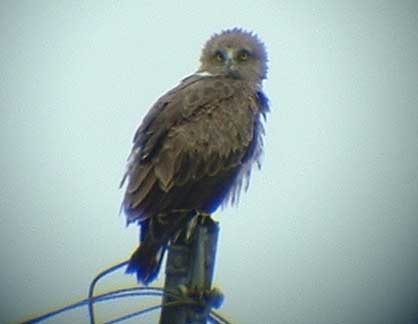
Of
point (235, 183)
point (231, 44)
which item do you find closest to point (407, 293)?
point (231, 44)

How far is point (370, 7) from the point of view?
9894 cm

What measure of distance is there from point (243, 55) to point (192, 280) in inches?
214

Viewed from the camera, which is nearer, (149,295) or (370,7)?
(149,295)

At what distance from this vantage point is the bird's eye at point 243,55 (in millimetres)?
10867

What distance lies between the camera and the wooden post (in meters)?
5.82

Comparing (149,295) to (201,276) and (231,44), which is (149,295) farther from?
(231,44)

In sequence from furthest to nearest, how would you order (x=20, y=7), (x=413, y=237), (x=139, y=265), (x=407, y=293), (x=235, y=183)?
1. (x=20, y=7)
2. (x=413, y=237)
3. (x=407, y=293)
4. (x=235, y=183)
5. (x=139, y=265)

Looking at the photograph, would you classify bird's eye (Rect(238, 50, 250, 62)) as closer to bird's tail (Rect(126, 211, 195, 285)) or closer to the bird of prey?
the bird of prey

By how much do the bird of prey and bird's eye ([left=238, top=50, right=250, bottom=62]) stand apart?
2.43 ft

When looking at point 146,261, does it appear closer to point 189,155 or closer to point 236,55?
point 189,155

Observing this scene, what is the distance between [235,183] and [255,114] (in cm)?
78

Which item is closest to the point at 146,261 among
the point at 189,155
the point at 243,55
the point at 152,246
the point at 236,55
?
the point at 152,246

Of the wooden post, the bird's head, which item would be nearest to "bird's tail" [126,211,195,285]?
the wooden post

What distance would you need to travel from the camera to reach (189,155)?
845cm
